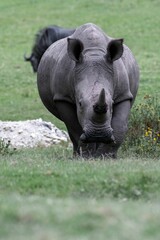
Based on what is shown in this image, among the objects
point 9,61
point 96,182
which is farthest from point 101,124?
point 9,61

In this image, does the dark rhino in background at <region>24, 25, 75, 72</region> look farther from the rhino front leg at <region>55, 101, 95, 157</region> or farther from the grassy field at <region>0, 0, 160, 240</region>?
the rhino front leg at <region>55, 101, 95, 157</region>

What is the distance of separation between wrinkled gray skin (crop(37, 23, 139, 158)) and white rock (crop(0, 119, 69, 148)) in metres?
3.40

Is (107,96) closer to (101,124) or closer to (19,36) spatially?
(101,124)

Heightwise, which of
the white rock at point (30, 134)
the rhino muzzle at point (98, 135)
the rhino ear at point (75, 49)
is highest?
the rhino ear at point (75, 49)

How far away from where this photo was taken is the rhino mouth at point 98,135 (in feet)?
38.6

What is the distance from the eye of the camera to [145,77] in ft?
88.7

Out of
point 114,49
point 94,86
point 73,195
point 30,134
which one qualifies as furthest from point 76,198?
point 30,134

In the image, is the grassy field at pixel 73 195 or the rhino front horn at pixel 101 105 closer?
the grassy field at pixel 73 195

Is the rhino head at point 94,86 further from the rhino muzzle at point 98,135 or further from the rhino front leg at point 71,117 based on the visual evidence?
the rhino front leg at point 71,117

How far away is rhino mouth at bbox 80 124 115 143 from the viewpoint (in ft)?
→ 38.6

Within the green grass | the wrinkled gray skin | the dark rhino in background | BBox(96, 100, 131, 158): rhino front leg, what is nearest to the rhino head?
the wrinkled gray skin

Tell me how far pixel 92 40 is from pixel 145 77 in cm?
1439

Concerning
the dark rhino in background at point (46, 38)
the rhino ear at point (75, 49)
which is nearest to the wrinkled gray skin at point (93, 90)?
the rhino ear at point (75, 49)

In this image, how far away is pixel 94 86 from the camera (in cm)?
1209
